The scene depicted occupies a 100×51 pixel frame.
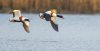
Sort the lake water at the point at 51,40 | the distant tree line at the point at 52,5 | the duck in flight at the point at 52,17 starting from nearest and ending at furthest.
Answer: the duck in flight at the point at 52,17
the lake water at the point at 51,40
the distant tree line at the point at 52,5

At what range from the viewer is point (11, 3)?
27.6m

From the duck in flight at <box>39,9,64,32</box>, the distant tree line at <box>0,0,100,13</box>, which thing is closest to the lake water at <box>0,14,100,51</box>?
the duck in flight at <box>39,9,64,32</box>

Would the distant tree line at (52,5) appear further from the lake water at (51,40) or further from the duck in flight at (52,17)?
the duck in flight at (52,17)

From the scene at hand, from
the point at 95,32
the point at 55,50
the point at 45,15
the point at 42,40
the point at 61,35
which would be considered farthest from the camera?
the point at 95,32

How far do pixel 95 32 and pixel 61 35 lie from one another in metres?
1.97

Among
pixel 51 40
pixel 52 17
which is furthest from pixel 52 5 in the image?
pixel 52 17

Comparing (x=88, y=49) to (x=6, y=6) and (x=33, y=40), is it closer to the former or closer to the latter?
(x=33, y=40)

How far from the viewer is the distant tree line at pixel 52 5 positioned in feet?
89.4

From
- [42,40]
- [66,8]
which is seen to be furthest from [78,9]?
[42,40]

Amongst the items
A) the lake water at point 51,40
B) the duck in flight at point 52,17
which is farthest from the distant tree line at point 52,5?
the duck in flight at point 52,17

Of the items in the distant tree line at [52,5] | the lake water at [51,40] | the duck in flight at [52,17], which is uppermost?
the duck in flight at [52,17]

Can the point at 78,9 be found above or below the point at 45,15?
below

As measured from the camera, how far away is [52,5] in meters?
28.1

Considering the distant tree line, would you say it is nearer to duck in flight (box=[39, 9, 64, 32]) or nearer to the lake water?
the lake water
